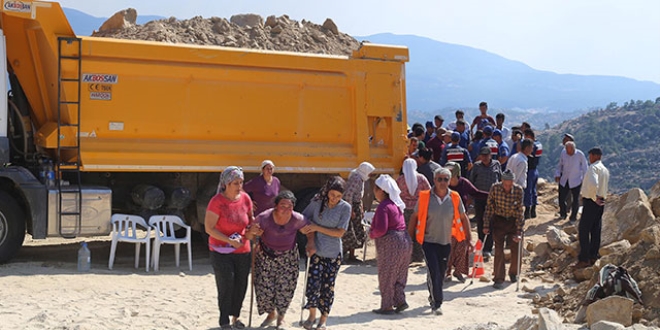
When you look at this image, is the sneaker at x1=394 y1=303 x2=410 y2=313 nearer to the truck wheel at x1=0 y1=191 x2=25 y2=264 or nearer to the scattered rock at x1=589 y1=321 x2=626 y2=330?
the scattered rock at x1=589 y1=321 x2=626 y2=330

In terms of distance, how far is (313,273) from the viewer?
7.95 m

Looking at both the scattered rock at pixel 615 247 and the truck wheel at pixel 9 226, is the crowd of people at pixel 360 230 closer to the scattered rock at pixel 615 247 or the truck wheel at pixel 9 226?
the scattered rock at pixel 615 247

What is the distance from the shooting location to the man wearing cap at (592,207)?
35.9ft

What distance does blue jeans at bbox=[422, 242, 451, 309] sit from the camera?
902 cm

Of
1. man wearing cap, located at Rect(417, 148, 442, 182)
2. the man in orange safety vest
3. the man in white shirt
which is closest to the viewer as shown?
the man in orange safety vest

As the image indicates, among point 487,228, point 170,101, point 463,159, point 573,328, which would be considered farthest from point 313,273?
point 463,159

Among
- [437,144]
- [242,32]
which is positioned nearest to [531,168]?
[437,144]

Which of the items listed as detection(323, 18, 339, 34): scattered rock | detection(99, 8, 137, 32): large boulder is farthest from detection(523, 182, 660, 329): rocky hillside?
detection(99, 8, 137, 32): large boulder

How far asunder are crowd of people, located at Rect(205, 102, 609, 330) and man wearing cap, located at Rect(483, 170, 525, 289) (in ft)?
0.04

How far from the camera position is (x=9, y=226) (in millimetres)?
10242

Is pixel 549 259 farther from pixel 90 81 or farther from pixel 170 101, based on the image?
pixel 90 81

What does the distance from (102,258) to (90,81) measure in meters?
2.44

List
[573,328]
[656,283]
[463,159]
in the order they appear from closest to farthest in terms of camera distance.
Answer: [573,328]
[656,283]
[463,159]

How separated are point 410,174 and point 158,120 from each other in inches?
129
